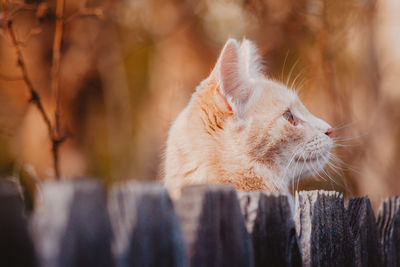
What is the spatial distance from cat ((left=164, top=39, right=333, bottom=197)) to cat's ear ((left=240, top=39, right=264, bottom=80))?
221mm

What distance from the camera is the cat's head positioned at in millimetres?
2293

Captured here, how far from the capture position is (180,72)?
6973 mm

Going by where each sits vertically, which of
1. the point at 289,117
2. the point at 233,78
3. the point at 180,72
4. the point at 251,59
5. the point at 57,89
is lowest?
the point at 289,117

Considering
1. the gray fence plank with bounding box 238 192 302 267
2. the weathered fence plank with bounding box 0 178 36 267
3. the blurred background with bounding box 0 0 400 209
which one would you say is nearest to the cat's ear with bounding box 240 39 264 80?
the blurred background with bounding box 0 0 400 209

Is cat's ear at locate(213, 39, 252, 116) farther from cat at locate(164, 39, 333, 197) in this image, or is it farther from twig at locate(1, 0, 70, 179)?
twig at locate(1, 0, 70, 179)

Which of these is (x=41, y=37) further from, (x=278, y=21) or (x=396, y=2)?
(x=396, y=2)

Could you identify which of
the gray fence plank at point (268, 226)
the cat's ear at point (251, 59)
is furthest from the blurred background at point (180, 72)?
the gray fence plank at point (268, 226)

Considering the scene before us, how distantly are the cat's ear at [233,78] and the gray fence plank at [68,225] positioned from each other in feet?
4.01

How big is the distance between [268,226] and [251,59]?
151 cm

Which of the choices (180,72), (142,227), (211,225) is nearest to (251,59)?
(211,225)

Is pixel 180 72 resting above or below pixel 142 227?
above

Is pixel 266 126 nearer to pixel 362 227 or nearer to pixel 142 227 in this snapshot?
pixel 362 227

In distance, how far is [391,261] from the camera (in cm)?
200

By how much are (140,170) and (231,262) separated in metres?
5.37
